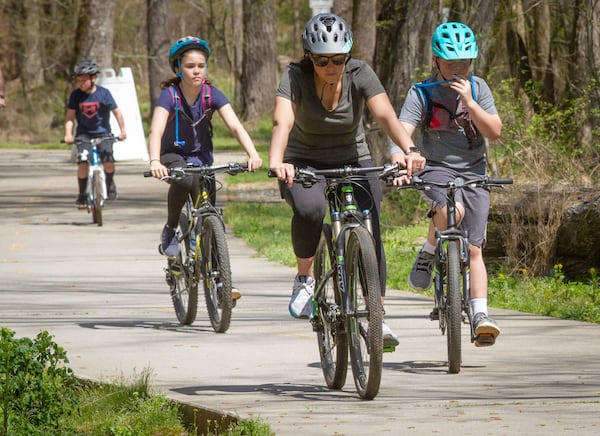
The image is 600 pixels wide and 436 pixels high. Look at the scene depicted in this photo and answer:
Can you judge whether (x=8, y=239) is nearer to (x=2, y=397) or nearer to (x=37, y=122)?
(x=2, y=397)

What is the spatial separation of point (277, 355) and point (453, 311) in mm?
1365

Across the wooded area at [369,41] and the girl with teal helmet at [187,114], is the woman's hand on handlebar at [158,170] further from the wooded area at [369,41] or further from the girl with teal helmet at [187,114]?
the wooded area at [369,41]

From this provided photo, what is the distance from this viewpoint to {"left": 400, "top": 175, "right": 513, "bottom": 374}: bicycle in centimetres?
716

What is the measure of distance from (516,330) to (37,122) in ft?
113

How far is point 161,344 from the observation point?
8617 millimetres

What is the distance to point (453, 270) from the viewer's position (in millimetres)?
7281

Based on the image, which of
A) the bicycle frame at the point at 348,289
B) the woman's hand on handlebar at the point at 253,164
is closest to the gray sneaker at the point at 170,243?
the woman's hand on handlebar at the point at 253,164

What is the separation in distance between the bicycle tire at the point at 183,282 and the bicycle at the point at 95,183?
7.10 metres

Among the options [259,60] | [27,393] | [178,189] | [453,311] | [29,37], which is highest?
[29,37]

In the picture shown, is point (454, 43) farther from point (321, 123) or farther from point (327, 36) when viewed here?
point (327, 36)

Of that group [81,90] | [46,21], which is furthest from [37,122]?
[81,90]

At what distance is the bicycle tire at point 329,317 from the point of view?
669cm

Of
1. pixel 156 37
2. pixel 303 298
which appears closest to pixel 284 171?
pixel 303 298

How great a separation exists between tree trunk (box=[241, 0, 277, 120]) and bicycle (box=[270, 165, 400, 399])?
107 ft
